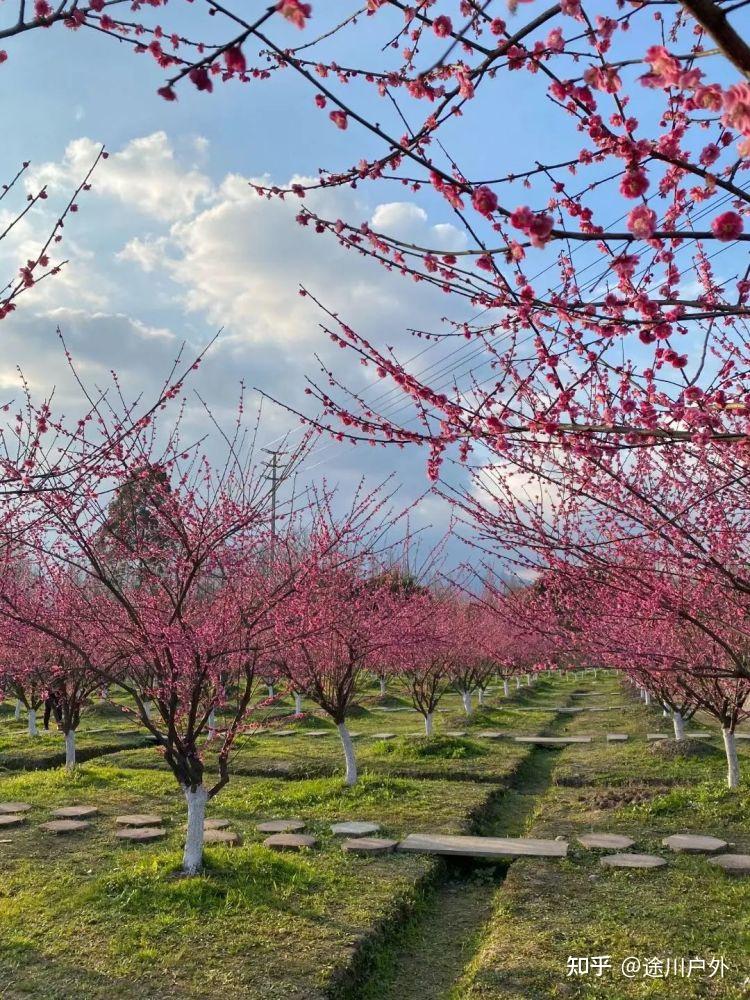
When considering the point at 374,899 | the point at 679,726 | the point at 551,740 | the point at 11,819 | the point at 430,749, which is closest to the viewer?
the point at 374,899

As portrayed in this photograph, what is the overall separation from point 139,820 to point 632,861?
216 inches

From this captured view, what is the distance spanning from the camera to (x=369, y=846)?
7418mm

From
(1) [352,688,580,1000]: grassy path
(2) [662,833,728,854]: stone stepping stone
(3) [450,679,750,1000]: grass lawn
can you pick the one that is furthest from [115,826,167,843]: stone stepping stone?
(2) [662,833,728,854]: stone stepping stone

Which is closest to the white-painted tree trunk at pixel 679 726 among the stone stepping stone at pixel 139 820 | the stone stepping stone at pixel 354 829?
the stone stepping stone at pixel 354 829

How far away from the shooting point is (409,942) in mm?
5621

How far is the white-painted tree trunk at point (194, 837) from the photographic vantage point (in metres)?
6.55

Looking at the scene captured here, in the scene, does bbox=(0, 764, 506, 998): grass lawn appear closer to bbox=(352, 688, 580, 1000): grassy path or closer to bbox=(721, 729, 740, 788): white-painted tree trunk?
bbox=(352, 688, 580, 1000): grassy path

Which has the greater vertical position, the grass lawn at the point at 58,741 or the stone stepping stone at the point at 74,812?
the stone stepping stone at the point at 74,812

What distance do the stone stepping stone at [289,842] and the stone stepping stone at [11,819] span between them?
330cm

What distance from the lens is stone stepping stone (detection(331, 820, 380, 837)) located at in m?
8.02

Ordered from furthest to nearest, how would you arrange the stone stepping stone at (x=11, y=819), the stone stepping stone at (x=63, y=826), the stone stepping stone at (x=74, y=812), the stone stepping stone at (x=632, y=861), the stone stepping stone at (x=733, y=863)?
the stone stepping stone at (x=74, y=812)
the stone stepping stone at (x=11, y=819)
the stone stepping stone at (x=63, y=826)
the stone stepping stone at (x=632, y=861)
the stone stepping stone at (x=733, y=863)

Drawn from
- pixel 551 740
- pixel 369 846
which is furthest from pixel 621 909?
pixel 551 740

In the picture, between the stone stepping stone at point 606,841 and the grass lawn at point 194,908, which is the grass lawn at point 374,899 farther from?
the stone stepping stone at point 606,841

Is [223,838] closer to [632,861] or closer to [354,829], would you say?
[354,829]
